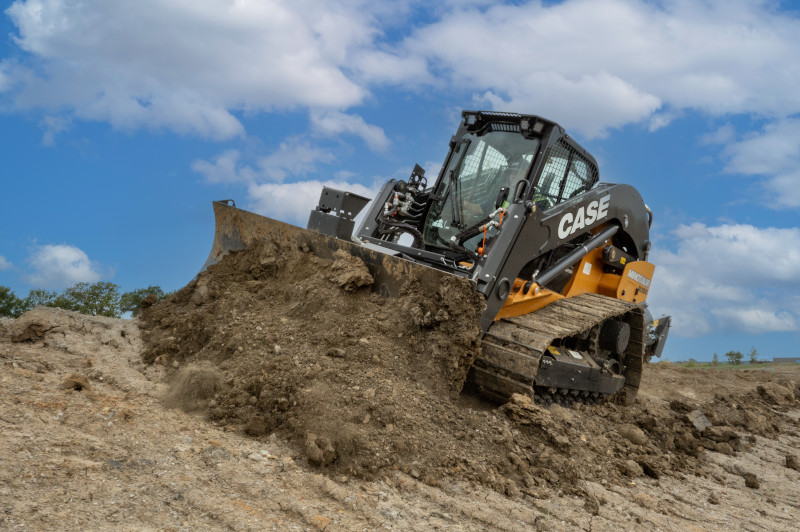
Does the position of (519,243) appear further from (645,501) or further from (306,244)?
(645,501)

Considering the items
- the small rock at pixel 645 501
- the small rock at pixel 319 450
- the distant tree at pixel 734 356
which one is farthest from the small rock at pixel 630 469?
the distant tree at pixel 734 356

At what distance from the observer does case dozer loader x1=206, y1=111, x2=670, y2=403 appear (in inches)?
213

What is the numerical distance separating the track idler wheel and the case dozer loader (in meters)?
0.01

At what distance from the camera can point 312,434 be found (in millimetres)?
3799

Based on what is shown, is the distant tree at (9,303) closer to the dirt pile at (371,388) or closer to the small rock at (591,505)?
the dirt pile at (371,388)

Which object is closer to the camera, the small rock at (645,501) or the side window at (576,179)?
the small rock at (645,501)

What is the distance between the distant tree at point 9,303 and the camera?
32.1 feet

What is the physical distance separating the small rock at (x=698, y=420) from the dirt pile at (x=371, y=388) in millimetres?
287

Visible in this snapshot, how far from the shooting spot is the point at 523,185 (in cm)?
621

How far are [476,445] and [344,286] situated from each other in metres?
1.85

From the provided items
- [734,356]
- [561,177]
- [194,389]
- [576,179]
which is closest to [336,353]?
[194,389]

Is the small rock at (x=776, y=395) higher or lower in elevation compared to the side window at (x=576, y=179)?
lower

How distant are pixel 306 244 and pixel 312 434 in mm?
2707

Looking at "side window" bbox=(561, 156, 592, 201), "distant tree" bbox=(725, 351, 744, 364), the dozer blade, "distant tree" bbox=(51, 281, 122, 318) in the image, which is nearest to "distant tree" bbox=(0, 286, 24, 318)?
"distant tree" bbox=(51, 281, 122, 318)
